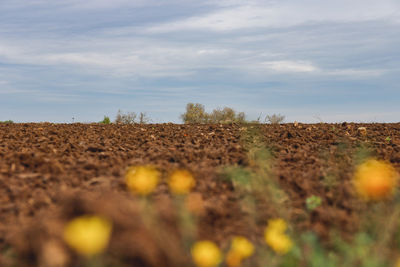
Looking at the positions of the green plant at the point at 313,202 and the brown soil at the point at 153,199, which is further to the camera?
the green plant at the point at 313,202

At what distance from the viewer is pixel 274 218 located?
316 centimetres

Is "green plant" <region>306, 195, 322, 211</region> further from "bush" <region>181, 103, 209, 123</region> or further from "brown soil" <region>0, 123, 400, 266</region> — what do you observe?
"bush" <region>181, 103, 209, 123</region>

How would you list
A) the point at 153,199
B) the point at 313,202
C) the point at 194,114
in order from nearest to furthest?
the point at 153,199, the point at 313,202, the point at 194,114

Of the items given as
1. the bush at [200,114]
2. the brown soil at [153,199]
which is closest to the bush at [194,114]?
the bush at [200,114]

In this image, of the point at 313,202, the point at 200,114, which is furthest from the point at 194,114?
the point at 313,202

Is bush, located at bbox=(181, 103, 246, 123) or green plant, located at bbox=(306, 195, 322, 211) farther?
bush, located at bbox=(181, 103, 246, 123)

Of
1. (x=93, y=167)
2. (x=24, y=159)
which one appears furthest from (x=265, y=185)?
(x=24, y=159)

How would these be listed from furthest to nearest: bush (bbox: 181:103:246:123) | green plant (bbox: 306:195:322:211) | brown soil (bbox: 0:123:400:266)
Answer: bush (bbox: 181:103:246:123)
green plant (bbox: 306:195:322:211)
brown soil (bbox: 0:123:400:266)

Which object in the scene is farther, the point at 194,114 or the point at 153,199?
the point at 194,114

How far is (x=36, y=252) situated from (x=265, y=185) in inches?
90.8

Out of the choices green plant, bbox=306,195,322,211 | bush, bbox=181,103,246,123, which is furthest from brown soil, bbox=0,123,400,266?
bush, bbox=181,103,246,123

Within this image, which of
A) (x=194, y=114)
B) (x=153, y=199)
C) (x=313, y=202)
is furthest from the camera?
(x=194, y=114)

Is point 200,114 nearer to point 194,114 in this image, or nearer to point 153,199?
point 194,114

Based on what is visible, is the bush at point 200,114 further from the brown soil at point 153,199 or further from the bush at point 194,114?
the brown soil at point 153,199
